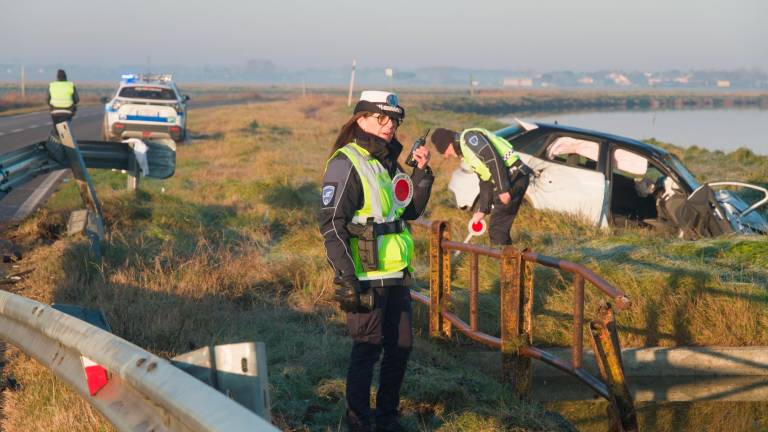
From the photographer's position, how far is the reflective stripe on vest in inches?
659

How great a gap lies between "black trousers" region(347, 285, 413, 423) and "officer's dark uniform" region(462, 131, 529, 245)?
3.45 m

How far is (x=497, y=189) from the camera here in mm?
7980

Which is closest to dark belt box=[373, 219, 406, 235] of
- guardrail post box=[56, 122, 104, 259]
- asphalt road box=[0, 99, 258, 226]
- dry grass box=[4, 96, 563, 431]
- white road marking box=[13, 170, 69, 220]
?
dry grass box=[4, 96, 563, 431]

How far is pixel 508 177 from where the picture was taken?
8023 mm

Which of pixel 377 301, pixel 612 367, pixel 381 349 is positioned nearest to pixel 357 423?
pixel 381 349

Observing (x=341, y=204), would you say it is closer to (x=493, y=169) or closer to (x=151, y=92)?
(x=493, y=169)

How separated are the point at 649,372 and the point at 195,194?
8.84 metres

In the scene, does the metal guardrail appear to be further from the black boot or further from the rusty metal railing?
the rusty metal railing

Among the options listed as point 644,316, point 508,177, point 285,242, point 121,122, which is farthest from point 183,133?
point 644,316

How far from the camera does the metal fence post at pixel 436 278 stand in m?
6.44

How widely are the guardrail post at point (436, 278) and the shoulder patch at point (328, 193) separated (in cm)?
216

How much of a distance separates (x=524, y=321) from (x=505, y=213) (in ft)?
8.82

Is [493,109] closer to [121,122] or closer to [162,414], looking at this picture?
[121,122]

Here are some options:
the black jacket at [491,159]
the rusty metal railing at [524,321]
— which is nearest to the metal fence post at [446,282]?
the rusty metal railing at [524,321]
